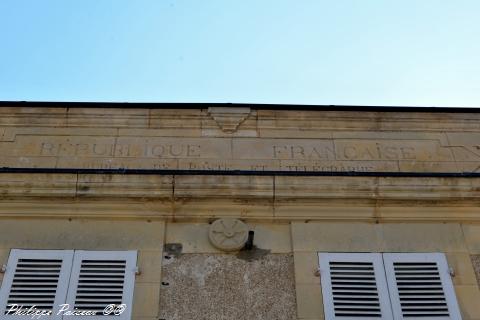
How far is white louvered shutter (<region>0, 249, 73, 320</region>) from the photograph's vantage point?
21.2ft

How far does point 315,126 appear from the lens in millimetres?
8609

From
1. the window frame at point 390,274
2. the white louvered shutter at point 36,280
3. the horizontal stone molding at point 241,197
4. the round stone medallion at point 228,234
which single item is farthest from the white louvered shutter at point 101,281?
the window frame at point 390,274

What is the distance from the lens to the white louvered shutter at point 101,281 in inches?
256

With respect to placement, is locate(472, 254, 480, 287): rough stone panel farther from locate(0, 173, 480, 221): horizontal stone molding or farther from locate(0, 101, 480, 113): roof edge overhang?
locate(0, 101, 480, 113): roof edge overhang

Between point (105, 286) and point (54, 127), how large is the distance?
277cm

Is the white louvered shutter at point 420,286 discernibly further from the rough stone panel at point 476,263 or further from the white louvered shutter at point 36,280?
the white louvered shutter at point 36,280

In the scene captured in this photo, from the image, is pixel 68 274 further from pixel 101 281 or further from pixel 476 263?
pixel 476 263

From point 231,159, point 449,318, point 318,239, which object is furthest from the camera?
point 231,159

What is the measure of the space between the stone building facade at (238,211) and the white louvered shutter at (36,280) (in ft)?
0.06

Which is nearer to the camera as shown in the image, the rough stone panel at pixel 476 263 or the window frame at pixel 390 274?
the window frame at pixel 390 274

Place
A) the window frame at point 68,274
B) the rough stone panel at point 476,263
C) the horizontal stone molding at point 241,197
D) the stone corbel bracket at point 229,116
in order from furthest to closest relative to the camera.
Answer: the stone corbel bracket at point 229,116 < the horizontal stone molding at point 241,197 < the rough stone panel at point 476,263 < the window frame at point 68,274

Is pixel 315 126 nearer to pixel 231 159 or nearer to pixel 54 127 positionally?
pixel 231 159

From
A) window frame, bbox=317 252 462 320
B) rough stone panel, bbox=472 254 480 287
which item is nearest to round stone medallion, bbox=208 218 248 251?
window frame, bbox=317 252 462 320

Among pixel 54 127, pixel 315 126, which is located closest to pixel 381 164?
pixel 315 126
